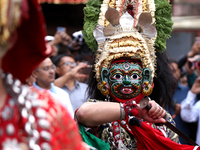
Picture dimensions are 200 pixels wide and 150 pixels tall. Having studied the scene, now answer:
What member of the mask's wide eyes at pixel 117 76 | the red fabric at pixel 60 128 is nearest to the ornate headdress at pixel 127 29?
the mask's wide eyes at pixel 117 76

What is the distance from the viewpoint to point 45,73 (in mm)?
3551

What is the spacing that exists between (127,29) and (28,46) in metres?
1.55

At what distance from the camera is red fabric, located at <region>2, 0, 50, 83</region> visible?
102cm

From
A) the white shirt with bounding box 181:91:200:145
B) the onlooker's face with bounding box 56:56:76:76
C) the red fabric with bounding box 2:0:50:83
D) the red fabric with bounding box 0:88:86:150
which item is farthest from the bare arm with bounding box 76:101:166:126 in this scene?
the onlooker's face with bounding box 56:56:76:76

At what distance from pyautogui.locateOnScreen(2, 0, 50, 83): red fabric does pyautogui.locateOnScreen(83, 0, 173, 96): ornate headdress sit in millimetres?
1388

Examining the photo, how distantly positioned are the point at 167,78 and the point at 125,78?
0.52 meters

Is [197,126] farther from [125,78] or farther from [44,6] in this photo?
[44,6]

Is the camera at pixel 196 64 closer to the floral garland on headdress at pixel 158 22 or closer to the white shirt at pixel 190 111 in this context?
the white shirt at pixel 190 111

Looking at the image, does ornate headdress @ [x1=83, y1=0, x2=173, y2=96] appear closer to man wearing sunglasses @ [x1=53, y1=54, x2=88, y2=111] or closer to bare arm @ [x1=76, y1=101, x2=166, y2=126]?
bare arm @ [x1=76, y1=101, x2=166, y2=126]

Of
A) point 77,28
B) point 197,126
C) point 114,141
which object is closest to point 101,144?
point 114,141

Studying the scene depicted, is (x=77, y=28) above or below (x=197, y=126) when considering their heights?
above

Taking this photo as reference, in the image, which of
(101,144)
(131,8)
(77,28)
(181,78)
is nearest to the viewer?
(101,144)

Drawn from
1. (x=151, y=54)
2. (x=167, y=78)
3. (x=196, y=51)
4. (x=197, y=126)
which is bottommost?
(x=197, y=126)

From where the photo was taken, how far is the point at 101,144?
2.29m
